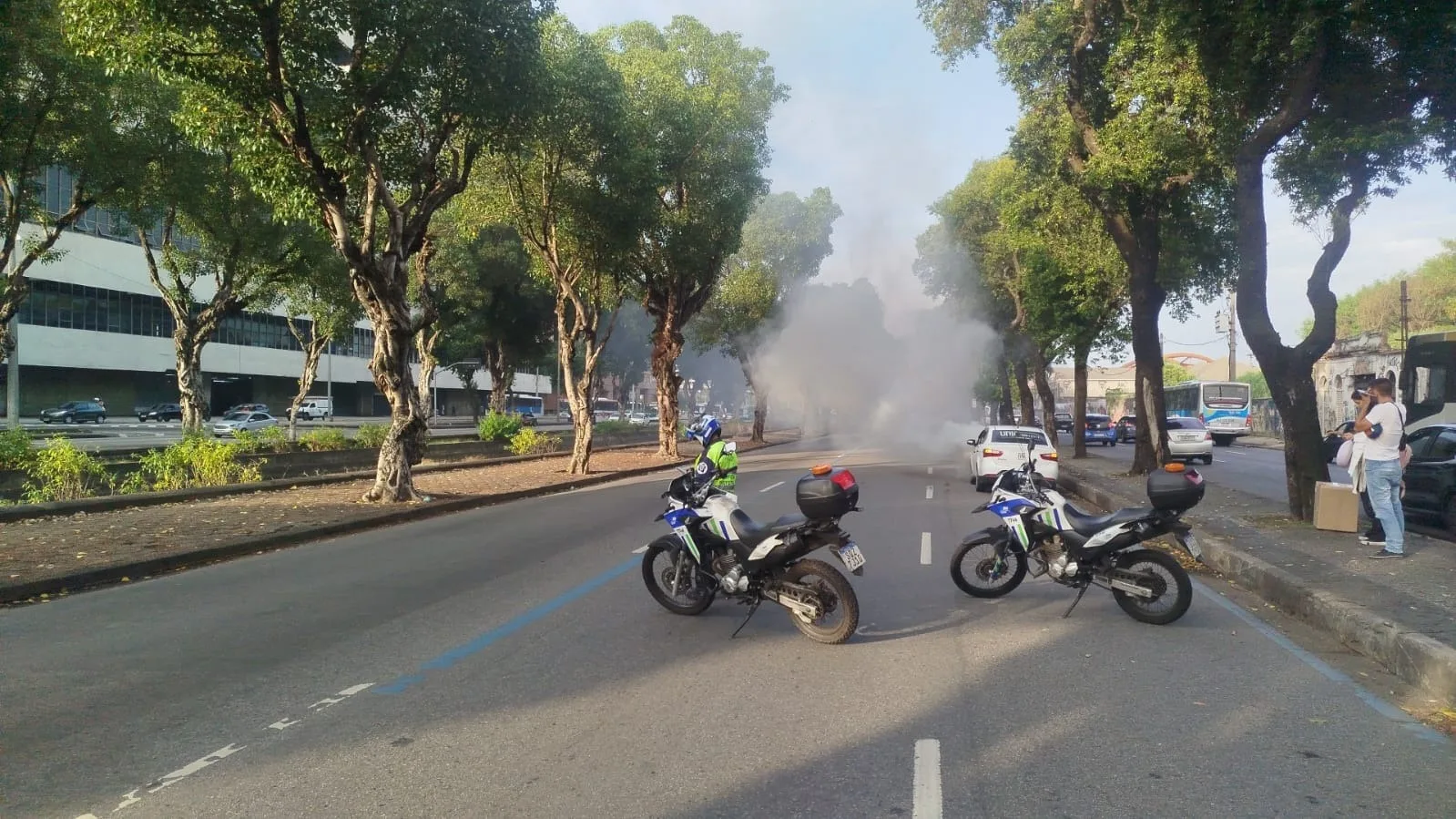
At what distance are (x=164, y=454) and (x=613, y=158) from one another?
1030 centimetres

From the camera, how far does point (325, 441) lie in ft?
72.3

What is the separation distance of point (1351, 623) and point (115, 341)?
5199 cm

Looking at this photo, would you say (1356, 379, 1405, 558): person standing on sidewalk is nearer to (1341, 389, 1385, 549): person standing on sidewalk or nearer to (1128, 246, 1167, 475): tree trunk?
(1341, 389, 1385, 549): person standing on sidewalk

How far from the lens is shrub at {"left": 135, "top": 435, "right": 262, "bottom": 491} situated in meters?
15.5

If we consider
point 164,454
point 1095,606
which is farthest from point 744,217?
point 1095,606

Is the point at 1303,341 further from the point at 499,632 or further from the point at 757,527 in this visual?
the point at 499,632

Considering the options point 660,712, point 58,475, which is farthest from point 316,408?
point 660,712

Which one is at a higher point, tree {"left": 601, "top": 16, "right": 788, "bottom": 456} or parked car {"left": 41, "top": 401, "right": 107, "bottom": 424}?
tree {"left": 601, "top": 16, "right": 788, "bottom": 456}

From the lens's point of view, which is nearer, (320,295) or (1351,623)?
(1351,623)

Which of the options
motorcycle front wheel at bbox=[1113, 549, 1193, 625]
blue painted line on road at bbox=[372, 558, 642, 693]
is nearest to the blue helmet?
blue painted line on road at bbox=[372, 558, 642, 693]

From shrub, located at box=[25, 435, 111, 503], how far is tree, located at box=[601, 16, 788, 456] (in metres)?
13.1

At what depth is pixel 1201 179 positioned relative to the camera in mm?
15789

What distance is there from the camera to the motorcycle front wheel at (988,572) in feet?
26.7

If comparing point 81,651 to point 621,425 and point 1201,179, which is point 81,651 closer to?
point 1201,179
